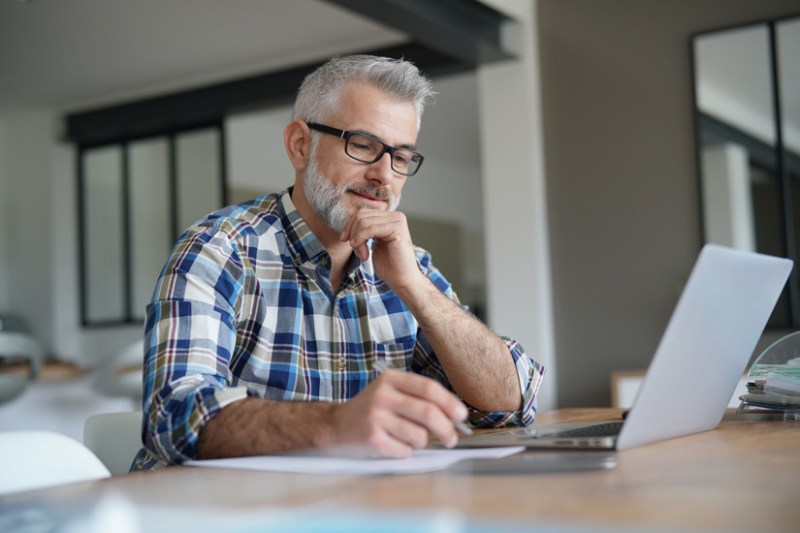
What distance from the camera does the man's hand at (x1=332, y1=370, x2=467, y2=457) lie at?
2.72 feet

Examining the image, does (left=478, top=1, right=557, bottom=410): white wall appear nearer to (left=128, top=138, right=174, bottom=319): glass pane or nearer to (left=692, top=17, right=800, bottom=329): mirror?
(left=692, top=17, right=800, bottom=329): mirror

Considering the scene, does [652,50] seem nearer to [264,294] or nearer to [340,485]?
[264,294]

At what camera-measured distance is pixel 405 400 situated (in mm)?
842

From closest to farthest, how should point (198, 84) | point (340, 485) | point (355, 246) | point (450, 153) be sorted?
1. point (340, 485)
2. point (355, 246)
3. point (198, 84)
4. point (450, 153)

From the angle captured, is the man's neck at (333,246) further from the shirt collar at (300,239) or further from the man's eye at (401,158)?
the man's eye at (401,158)

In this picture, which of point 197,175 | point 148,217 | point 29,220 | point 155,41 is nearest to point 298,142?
point 155,41

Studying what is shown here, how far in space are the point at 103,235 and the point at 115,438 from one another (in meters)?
5.59

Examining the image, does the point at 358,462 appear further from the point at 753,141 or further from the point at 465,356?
the point at 753,141

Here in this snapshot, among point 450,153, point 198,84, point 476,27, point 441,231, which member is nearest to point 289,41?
point 198,84

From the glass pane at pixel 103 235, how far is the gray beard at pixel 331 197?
17.5 feet

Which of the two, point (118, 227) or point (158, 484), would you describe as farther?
point (118, 227)

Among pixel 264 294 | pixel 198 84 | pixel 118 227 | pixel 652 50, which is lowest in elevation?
pixel 264 294

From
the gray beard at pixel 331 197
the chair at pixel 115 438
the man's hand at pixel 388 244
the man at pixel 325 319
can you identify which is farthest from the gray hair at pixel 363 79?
A: the chair at pixel 115 438

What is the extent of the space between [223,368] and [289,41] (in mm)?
4467
